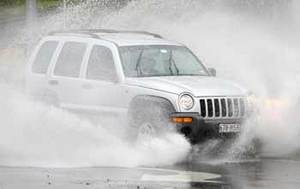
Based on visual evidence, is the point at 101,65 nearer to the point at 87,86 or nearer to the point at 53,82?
the point at 87,86

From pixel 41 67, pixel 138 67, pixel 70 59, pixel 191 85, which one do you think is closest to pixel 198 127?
pixel 191 85

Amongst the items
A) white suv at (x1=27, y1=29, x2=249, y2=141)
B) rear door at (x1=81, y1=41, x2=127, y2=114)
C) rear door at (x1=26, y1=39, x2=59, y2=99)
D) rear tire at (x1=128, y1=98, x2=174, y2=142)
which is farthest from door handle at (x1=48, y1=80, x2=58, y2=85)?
rear tire at (x1=128, y1=98, x2=174, y2=142)

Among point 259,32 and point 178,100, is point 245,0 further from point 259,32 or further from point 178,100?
point 178,100

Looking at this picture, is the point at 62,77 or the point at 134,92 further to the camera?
the point at 62,77

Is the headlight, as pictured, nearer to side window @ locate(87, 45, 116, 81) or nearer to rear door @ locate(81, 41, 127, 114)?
rear door @ locate(81, 41, 127, 114)

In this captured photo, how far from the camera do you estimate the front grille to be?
45.2 feet

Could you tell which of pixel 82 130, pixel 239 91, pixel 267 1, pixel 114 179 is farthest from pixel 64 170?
pixel 267 1

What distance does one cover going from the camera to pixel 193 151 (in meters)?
13.9

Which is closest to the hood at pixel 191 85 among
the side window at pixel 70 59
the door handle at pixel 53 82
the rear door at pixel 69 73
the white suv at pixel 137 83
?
the white suv at pixel 137 83

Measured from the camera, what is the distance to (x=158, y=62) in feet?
49.4

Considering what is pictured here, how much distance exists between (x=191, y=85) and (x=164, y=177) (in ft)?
7.60

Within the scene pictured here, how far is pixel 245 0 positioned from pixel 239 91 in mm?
17919

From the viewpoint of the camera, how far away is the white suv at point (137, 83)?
13750 millimetres

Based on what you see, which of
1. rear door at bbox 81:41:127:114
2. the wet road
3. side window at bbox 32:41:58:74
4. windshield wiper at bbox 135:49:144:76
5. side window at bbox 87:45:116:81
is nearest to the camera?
the wet road
